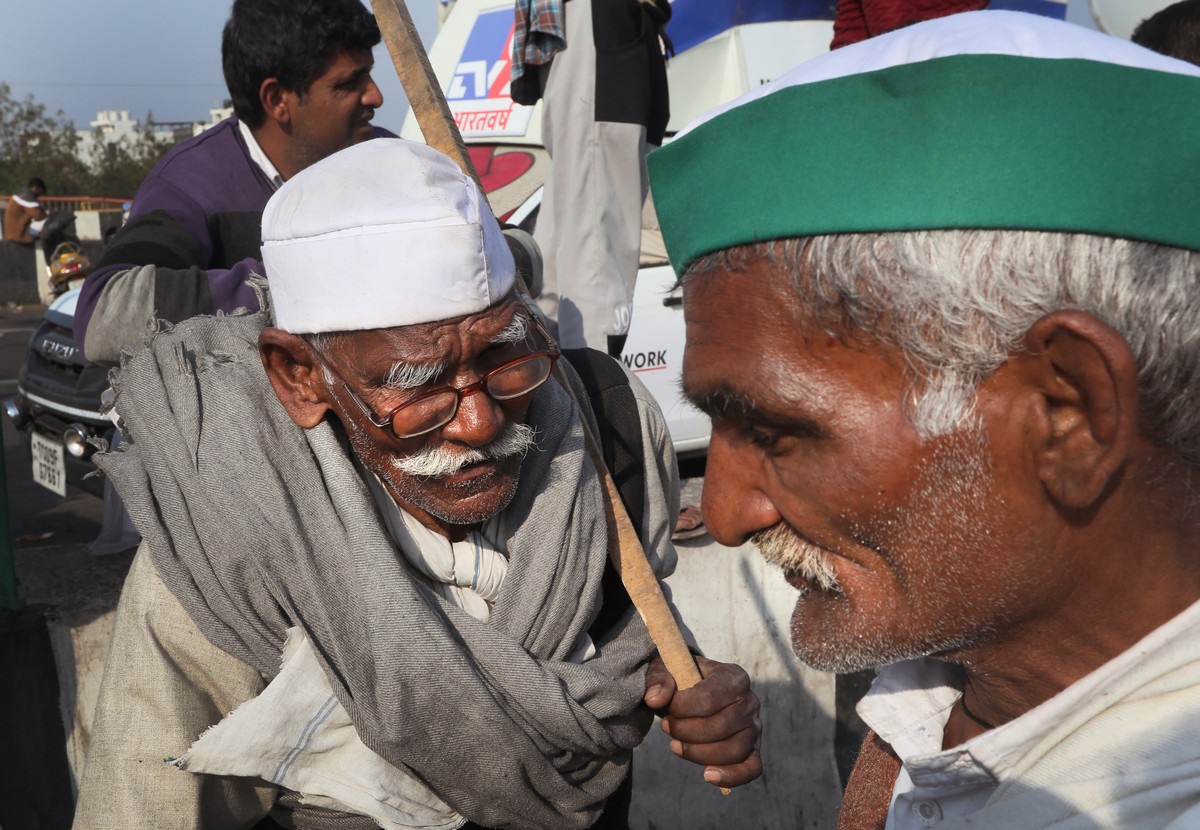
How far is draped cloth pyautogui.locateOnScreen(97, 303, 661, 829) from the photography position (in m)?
2.01

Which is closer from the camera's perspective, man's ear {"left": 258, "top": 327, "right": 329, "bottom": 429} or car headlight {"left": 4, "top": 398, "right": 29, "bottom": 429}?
man's ear {"left": 258, "top": 327, "right": 329, "bottom": 429}

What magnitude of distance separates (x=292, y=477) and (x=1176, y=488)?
1527 mm

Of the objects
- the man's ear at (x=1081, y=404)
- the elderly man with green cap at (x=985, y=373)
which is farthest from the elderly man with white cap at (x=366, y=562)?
the man's ear at (x=1081, y=404)

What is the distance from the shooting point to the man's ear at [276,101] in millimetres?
3205

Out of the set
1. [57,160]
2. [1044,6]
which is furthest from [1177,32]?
[57,160]

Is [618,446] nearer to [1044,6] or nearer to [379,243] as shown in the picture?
[379,243]

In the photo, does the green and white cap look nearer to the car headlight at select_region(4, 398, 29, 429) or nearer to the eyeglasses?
the eyeglasses

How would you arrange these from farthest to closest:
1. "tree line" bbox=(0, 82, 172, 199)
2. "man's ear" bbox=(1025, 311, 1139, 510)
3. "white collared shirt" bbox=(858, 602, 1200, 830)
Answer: "tree line" bbox=(0, 82, 172, 199) → "white collared shirt" bbox=(858, 602, 1200, 830) → "man's ear" bbox=(1025, 311, 1139, 510)

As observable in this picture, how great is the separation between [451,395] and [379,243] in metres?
0.33

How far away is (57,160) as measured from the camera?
3884cm

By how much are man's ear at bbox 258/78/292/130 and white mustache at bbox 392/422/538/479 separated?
1.54 meters

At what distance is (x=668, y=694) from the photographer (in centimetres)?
233

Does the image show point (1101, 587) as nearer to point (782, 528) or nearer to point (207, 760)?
point (782, 528)


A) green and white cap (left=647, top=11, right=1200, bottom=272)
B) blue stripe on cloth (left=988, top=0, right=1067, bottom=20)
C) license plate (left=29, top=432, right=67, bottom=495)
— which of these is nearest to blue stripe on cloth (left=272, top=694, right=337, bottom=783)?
green and white cap (left=647, top=11, right=1200, bottom=272)
